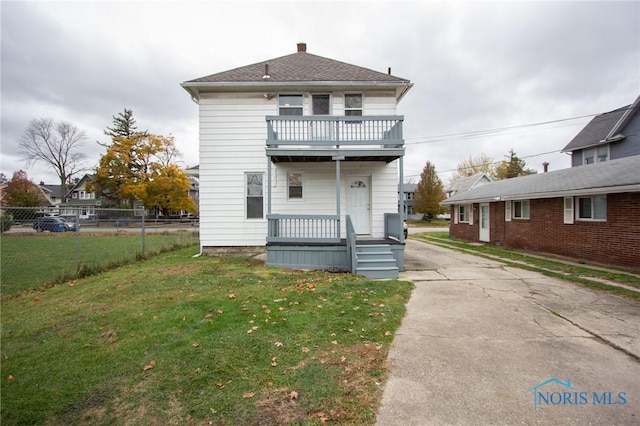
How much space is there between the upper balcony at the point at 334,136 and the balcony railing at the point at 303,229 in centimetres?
194

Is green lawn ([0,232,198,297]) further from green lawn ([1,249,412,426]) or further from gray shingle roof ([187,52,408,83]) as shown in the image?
gray shingle roof ([187,52,408,83])

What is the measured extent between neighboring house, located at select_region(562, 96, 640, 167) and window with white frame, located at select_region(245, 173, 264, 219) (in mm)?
23874

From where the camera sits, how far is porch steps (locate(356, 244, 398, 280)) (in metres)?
7.54

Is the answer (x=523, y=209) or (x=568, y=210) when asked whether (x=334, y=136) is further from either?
(x=523, y=209)

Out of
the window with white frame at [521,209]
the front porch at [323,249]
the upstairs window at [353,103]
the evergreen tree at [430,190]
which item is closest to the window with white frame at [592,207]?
the window with white frame at [521,209]

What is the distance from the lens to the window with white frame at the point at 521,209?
44.7ft

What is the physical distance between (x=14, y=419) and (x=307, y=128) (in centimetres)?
854

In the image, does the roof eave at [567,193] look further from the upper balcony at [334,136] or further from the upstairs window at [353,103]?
the upstairs window at [353,103]

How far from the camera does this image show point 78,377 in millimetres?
2814

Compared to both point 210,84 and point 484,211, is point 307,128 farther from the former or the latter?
point 484,211

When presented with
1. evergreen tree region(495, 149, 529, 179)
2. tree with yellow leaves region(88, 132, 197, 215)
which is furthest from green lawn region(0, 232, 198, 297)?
evergreen tree region(495, 149, 529, 179)

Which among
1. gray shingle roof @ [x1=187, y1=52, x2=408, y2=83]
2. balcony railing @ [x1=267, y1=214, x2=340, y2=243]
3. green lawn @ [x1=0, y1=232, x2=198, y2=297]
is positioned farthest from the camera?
gray shingle roof @ [x1=187, y1=52, x2=408, y2=83]

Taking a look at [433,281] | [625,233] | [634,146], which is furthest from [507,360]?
[634,146]

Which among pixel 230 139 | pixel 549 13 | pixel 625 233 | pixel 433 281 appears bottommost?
pixel 433 281
